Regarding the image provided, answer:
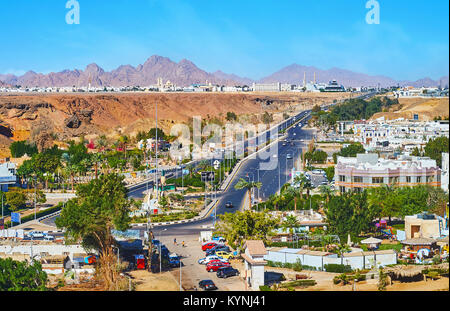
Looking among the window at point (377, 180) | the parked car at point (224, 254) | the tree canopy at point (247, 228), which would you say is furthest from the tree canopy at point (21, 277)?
the window at point (377, 180)

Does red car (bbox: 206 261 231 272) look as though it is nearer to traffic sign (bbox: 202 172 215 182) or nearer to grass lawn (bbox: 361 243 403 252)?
grass lawn (bbox: 361 243 403 252)

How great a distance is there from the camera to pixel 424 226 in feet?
116

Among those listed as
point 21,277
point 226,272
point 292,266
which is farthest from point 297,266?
point 21,277

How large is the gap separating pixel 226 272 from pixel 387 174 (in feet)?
77.2

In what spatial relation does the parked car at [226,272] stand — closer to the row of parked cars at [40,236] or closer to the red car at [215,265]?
the red car at [215,265]

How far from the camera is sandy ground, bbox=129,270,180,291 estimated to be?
1064 inches

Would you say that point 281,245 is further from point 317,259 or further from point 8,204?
point 8,204

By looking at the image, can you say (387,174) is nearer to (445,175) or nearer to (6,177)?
(445,175)

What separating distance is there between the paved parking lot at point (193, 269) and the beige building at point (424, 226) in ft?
36.2

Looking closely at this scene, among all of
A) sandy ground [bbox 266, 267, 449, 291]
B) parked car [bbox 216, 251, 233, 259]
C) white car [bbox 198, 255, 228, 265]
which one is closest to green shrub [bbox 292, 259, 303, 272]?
sandy ground [bbox 266, 267, 449, 291]

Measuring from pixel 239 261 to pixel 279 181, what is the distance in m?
28.8

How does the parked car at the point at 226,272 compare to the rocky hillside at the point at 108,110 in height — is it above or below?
below

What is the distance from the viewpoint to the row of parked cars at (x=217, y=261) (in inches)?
1065
